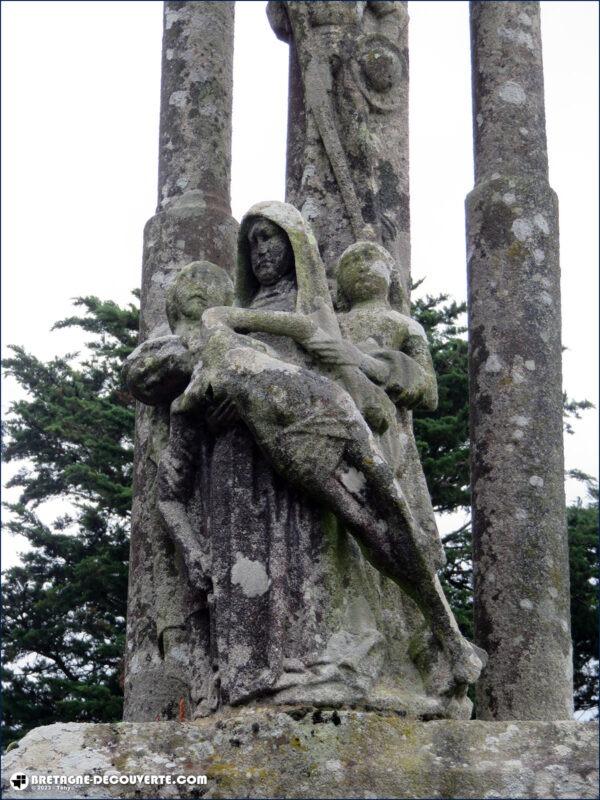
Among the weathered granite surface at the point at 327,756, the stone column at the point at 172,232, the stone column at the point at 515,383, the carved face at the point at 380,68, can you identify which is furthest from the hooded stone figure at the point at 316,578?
the carved face at the point at 380,68

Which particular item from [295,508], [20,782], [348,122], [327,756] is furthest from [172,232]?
[20,782]

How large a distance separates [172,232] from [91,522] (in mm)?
7981

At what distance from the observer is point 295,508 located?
9242 mm

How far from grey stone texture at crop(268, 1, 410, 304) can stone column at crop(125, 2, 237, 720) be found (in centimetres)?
78

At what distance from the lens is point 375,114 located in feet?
39.9

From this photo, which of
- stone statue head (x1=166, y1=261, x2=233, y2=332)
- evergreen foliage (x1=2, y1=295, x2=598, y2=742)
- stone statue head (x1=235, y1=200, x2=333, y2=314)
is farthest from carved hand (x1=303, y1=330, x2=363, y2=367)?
evergreen foliage (x1=2, y1=295, x2=598, y2=742)

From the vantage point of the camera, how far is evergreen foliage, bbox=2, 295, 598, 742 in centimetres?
1722

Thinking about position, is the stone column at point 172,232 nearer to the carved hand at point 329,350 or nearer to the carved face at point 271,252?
the carved face at point 271,252

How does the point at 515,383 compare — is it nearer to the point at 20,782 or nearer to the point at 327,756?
the point at 327,756

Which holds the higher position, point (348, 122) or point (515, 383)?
point (348, 122)

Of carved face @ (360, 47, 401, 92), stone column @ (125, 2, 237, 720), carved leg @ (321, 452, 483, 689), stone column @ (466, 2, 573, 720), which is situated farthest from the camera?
carved face @ (360, 47, 401, 92)

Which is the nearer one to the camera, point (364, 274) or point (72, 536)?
point (364, 274)

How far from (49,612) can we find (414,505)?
33.9 ft

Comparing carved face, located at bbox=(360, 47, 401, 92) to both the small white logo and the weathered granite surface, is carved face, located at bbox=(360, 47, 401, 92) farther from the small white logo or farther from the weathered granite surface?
the small white logo
